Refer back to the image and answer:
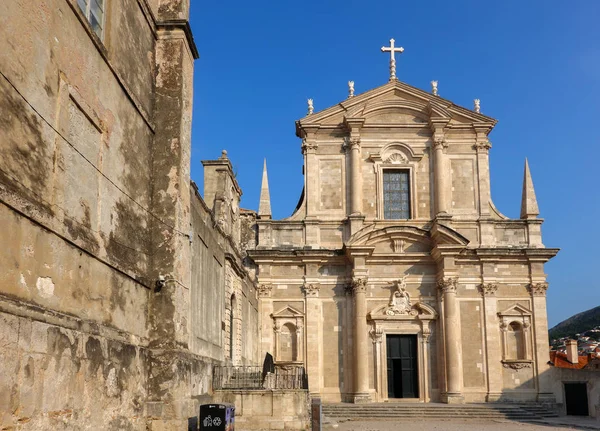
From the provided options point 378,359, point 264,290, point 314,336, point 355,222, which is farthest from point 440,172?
point 264,290

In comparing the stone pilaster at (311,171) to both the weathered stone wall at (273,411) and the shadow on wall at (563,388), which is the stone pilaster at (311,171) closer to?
the shadow on wall at (563,388)

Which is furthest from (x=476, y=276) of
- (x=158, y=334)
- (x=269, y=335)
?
(x=158, y=334)

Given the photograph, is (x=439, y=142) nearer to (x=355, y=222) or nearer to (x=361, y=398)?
(x=355, y=222)

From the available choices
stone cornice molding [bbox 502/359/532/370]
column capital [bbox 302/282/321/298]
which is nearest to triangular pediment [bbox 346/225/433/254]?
column capital [bbox 302/282/321/298]

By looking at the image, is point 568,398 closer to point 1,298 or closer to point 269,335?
point 269,335

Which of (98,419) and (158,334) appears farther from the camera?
(158,334)

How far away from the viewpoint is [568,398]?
1042 inches

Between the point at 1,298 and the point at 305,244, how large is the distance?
22259 millimetres

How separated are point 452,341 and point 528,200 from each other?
6.64 meters

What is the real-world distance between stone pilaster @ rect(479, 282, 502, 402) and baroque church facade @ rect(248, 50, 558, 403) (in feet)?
0.13

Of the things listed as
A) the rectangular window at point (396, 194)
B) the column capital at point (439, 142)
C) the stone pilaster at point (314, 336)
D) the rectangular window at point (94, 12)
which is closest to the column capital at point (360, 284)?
the stone pilaster at point (314, 336)

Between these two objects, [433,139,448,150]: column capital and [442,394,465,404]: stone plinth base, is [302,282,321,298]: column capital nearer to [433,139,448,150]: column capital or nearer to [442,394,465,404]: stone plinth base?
[442,394,465,404]: stone plinth base

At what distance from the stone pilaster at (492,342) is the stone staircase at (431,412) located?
131 centimetres

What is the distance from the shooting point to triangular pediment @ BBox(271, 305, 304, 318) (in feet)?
90.2
